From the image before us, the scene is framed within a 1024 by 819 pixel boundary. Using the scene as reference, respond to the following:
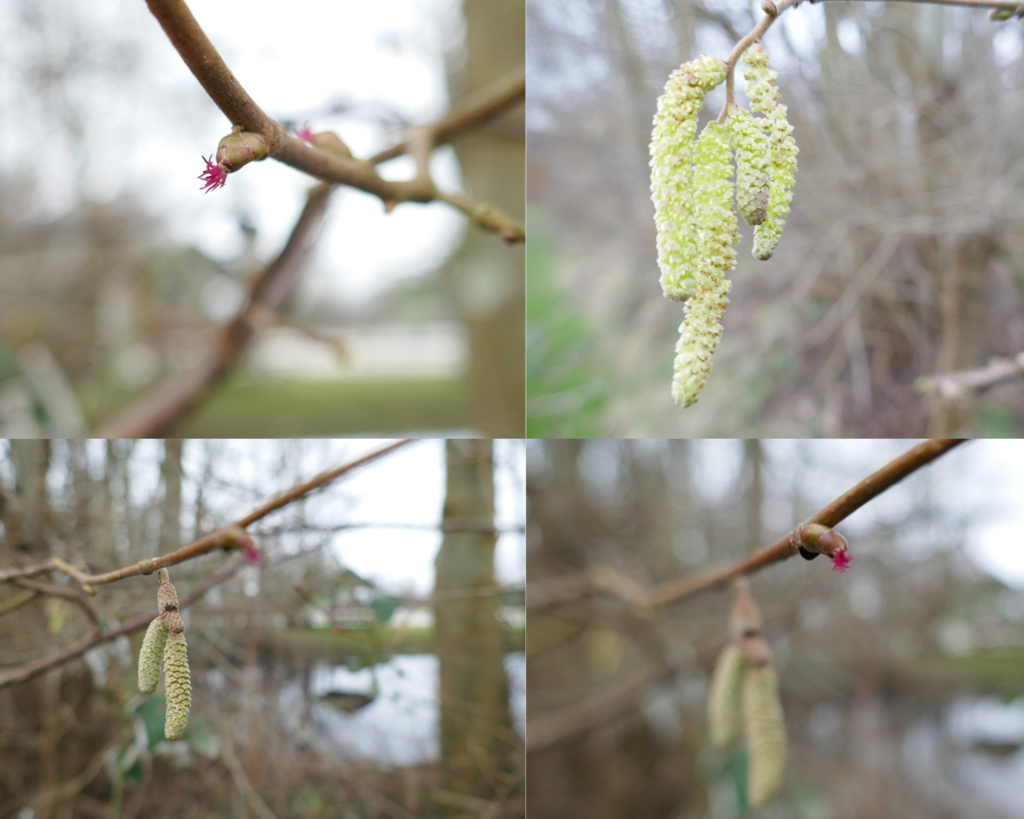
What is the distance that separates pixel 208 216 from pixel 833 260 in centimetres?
103

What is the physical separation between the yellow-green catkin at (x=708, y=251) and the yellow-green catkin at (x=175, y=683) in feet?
1.03

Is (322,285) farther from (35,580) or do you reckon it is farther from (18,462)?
(35,580)

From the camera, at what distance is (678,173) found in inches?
13.5

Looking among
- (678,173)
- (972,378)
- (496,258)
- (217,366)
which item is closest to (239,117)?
(678,173)

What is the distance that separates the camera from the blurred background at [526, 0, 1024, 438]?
0.67m

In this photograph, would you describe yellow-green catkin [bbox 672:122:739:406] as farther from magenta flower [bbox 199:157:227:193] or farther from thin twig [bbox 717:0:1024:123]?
magenta flower [bbox 199:157:227:193]

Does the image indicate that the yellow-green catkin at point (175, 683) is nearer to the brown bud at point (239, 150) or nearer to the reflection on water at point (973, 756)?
the brown bud at point (239, 150)

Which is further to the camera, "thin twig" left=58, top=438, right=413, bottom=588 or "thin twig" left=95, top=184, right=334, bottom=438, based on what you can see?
"thin twig" left=95, top=184, right=334, bottom=438

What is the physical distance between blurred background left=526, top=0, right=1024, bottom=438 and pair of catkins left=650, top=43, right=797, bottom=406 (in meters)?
0.31

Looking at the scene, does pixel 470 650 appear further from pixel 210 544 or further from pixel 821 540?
pixel 821 540

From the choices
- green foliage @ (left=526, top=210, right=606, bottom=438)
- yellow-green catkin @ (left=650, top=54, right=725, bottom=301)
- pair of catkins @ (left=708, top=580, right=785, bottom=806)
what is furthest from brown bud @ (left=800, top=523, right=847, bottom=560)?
green foliage @ (left=526, top=210, right=606, bottom=438)

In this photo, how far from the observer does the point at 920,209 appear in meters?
0.70

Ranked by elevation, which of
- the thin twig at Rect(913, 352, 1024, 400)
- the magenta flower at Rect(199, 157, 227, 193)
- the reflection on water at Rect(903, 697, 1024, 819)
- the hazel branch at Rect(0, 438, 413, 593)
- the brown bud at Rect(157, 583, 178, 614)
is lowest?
the reflection on water at Rect(903, 697, 1024, 819)

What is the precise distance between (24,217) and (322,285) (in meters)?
0.60
